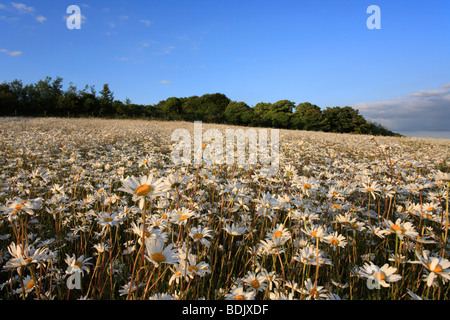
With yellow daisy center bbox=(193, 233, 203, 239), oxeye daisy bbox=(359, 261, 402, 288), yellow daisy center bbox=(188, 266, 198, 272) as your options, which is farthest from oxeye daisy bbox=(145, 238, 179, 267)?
oxeye daisy bbox=(359, 261, 402, 288)

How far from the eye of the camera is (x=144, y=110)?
50.6m

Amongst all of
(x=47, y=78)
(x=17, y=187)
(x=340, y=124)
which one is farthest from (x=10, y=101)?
(x=340, y=124)

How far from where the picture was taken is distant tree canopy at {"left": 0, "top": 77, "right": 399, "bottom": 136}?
1554 inches

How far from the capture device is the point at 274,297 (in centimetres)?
135

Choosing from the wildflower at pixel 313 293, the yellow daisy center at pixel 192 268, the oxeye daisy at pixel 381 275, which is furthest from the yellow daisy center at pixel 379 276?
the yellow daisy center at pixel 192 268

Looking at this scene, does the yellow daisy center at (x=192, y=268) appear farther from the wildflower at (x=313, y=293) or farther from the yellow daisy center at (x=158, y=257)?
the wildflower at (x=313, y=293)

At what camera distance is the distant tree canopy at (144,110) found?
39469 mm

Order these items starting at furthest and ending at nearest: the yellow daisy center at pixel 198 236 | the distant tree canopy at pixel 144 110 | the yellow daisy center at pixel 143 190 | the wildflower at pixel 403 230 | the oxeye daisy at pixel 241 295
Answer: the distant tree canopy at pixel 144 110
the yellow daisy center at pixel 198 236
the wildflower at pixel 403 230
the oxeye daisy at pixel 241 295
the yellow daisy center at pixel 143 190

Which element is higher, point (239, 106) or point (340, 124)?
point (239, 106)

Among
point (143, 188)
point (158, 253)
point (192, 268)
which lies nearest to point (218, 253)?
point (192, 268)

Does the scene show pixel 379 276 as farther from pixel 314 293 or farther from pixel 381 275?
pixel 314 293

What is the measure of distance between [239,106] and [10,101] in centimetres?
5662

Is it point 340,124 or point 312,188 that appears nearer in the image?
point 312,188
